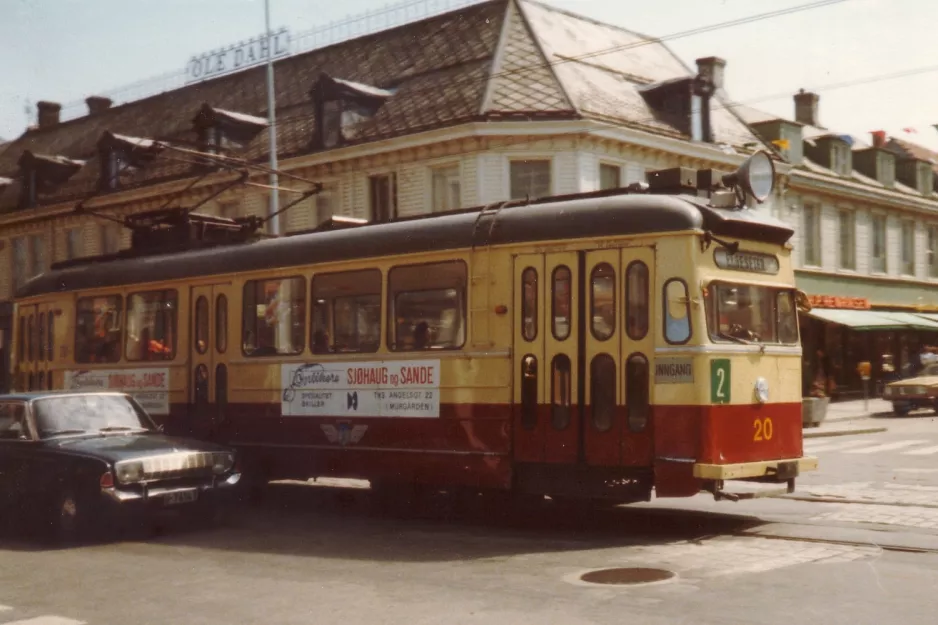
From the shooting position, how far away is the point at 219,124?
36.5 m

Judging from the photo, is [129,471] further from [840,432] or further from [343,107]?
[343,107]

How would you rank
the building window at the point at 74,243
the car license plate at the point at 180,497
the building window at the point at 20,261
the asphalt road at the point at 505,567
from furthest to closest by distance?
the building window at the point at 20,261 < the building window at the point at 74,243 < the car license plate at the point at 180,497 < the asphalt road at the point at 505,567

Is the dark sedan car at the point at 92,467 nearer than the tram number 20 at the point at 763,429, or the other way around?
the tram number 20 at the point at 763,429

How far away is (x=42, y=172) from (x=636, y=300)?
3743 cm

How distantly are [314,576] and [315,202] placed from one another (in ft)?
86.2

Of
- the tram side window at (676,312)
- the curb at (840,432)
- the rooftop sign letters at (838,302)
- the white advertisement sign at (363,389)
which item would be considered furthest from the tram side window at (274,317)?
the rooftop sign letters at (838,302)

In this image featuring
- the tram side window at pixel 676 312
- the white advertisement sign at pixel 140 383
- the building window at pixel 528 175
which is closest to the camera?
→ the tram side window at pixel 676 312

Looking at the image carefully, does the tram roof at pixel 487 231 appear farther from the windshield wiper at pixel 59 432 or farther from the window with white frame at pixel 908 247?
the window with white frame at pixel 908 247

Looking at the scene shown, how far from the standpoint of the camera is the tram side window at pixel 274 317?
543 inches

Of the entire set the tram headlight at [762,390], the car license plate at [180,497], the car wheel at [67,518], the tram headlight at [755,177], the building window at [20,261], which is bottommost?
the car wheel at [67,518]

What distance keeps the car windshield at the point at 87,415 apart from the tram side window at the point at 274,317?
165cm

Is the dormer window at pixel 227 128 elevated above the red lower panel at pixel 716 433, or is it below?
above

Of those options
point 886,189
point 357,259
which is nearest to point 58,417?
point 357,259

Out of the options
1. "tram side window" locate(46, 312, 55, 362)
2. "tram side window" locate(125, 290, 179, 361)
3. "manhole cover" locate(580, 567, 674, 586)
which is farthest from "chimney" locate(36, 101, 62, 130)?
"manhole cover" locate(580, 567, 674, 586)
